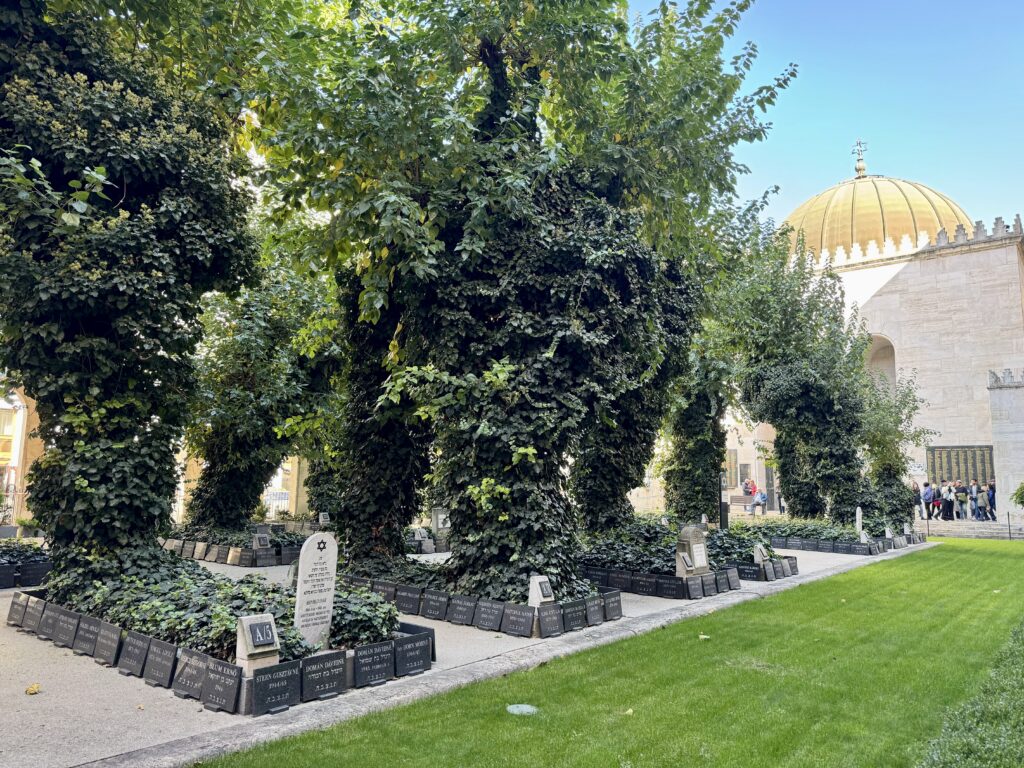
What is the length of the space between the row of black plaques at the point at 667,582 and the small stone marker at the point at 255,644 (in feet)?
25.1

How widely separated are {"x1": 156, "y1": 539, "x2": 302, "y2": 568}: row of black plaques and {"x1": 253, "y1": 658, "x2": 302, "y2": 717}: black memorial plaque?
416 inches

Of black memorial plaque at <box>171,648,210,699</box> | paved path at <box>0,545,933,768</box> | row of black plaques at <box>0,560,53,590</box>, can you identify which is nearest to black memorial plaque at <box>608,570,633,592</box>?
paved path at <box>0,545,933,768</box>

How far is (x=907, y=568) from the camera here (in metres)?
16.6

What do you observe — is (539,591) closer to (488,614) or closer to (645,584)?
(488,614)

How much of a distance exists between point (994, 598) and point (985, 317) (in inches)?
1454

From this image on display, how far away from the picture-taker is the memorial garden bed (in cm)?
598

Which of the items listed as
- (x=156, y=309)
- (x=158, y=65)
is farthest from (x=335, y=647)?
(x=158, y=65)

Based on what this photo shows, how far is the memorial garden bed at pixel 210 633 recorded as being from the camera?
5980 mm

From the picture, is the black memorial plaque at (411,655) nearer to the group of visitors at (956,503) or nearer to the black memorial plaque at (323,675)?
the black memorial plaque at (323,675)

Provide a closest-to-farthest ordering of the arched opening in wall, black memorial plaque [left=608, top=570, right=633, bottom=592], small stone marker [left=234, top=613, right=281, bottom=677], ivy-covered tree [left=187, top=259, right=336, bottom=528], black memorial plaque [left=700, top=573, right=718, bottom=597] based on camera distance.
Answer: small stone marker [left=234, top=613, right=281, bottom=677] < black memorial plaque [left=700, top=573, right=718, bottom=597] < black memorial plaque [left=608, top=570, right=633, bottom=592] < ivy-covered tree [left=187, top=259, right=336, bottom=528] < the arched opening in wall

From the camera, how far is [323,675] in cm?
626

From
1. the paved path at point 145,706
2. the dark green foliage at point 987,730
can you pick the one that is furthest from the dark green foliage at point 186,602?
the dark green foliage at point 987,730

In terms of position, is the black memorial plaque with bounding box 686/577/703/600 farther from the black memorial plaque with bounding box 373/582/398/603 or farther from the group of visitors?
the group of visitors

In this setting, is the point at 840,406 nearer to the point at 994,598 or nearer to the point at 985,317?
the point at 994,598
